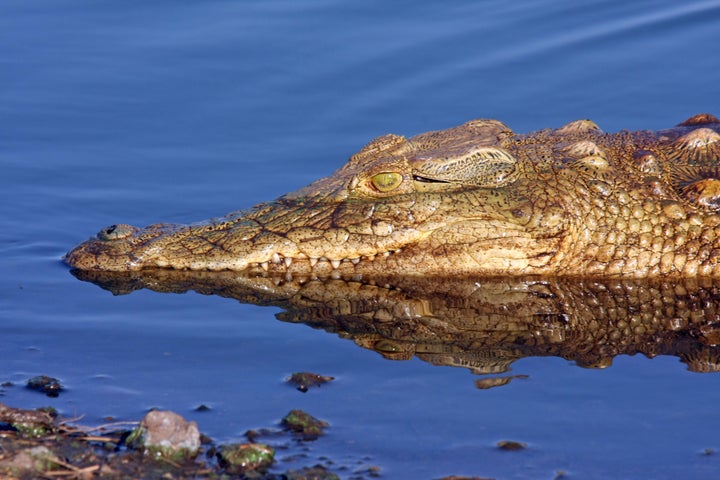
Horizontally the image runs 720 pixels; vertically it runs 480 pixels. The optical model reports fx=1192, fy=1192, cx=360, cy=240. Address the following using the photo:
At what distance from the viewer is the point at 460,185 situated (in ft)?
25.7

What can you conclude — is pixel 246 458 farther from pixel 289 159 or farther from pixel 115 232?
pixel 289 159

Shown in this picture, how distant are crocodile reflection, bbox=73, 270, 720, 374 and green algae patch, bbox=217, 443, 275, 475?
5.02 ft

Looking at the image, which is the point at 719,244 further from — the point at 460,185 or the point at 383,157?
the point at 383,157

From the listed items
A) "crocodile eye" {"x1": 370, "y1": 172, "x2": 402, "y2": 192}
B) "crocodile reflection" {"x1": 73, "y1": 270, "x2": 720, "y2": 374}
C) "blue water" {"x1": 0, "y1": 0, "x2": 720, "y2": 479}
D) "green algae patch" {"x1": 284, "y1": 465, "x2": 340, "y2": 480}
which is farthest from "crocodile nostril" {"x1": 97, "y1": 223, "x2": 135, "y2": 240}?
"green algae patch" {"x1": 284, "y1": 465, "x2": 340, "y2": 480}

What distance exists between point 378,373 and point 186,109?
→ 5.23 metres

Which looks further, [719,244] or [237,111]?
[237,111]

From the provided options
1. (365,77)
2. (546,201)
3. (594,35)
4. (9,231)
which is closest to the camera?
(546,201)

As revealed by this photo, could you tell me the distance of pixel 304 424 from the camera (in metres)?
5.81

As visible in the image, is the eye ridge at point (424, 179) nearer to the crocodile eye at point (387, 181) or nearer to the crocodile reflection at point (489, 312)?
the crocodile eye at point (387, 181)

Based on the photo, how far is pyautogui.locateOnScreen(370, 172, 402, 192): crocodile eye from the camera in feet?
25.8

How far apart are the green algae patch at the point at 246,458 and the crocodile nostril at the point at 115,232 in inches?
124

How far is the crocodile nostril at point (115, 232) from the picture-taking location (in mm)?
8258

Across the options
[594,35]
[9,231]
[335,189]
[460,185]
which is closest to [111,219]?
[9,231]

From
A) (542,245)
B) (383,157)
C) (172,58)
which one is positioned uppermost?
(172,58)
